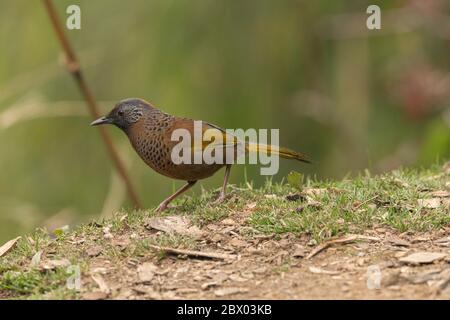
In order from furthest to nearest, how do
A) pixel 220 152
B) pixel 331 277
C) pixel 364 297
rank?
pixel 220 152
pixel 331 277
pixel 364 297

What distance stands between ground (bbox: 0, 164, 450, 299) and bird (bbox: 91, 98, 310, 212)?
0.22 meters

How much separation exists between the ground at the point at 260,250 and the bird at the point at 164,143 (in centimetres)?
22

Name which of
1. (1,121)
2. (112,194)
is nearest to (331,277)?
(112,194)

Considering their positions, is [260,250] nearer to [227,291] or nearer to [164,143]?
[227,291]

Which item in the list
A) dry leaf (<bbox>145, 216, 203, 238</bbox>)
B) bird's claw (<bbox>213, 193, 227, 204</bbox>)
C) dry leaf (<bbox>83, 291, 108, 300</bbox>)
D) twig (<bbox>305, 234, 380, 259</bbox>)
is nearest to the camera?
dry leaf (<bbox>83, 291, 108, 300</bbox>)

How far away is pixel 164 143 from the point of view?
237 inches

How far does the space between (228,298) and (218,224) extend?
101 cm

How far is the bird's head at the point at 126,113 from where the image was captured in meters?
6.37

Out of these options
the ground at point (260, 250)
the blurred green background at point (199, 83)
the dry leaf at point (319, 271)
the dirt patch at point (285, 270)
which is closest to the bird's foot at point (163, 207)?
the ground at point (260, 250)

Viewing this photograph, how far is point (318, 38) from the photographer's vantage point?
32.0 feet

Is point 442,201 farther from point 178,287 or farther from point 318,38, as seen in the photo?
point 318,38

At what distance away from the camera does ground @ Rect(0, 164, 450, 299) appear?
15.1 ft

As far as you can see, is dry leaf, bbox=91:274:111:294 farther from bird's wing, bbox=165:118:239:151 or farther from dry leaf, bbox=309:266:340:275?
bird's wing, bbox=165:118:239:151

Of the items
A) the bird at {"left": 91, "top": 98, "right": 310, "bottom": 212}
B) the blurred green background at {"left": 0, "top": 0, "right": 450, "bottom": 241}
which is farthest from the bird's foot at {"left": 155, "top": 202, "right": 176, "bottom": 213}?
the blurred green background at {"left": 0, "top": 0, "right": 450, "bottom": 241}
